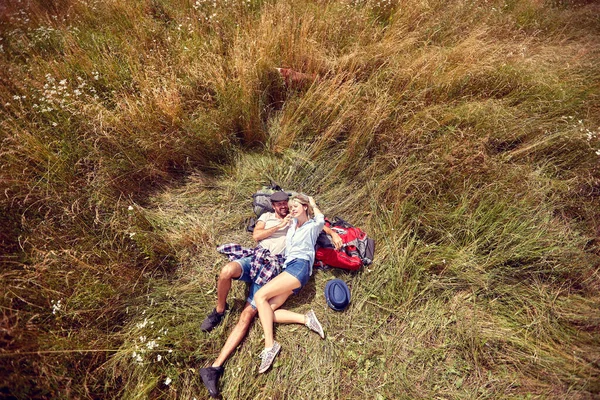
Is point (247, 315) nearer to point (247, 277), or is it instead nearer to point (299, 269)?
point (247, 277)

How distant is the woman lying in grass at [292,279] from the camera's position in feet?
9.52

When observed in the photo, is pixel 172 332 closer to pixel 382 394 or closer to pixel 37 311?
pixel 37 311

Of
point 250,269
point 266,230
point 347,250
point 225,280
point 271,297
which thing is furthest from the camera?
point 347,250

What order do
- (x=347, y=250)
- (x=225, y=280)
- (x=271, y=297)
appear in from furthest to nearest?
(x=347, y=250) < (x=271, y=297) < (x=225, y=280)

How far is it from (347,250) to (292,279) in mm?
829

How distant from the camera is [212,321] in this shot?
298 centimetres

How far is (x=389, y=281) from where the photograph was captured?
10.5ft

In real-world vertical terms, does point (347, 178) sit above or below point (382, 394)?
above

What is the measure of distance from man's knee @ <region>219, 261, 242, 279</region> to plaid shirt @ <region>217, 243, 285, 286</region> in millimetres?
192

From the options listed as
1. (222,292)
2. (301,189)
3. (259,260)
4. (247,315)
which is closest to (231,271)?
(222,292)

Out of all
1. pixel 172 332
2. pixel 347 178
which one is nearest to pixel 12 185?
pixel 172 332

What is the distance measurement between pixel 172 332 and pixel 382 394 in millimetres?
2176

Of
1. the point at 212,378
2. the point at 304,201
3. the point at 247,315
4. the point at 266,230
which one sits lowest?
the point at 212,378

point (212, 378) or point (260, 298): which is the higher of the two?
point (260, 298)
